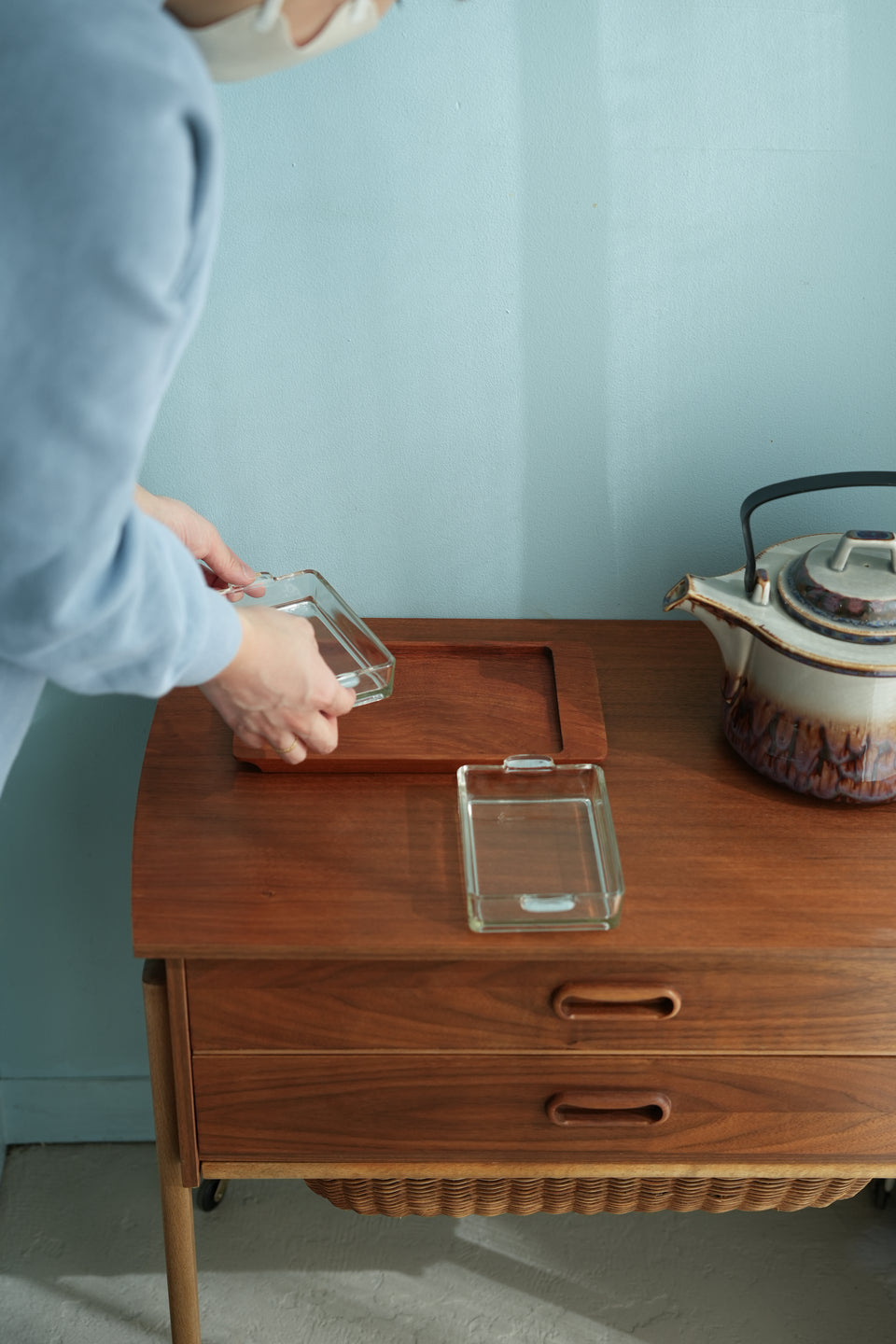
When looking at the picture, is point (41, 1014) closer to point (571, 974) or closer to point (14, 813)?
point (14, 813)

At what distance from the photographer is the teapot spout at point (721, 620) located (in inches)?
39.8

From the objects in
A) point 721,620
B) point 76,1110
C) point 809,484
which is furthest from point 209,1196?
point 809,484

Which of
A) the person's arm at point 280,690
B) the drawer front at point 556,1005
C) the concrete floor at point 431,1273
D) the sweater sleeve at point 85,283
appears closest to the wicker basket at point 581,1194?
the drawer front at point 556,1005

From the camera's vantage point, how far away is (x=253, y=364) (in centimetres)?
116

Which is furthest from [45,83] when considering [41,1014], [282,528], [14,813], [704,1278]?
[704,1278]

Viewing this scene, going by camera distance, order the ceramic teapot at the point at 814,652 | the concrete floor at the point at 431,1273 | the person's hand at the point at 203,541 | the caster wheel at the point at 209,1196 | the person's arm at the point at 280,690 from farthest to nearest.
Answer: the caster wheel at the point at 209,1196 → the concrete floor at the point at 431,1273 → the person's hand at the point at 203,541 → the ceramic teapot at the point at 814,652 → the person's arm at the point at 280,690

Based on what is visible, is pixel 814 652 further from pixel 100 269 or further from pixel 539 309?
pixel 100 269

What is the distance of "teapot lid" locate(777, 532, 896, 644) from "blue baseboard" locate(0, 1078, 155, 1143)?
1.14 metres

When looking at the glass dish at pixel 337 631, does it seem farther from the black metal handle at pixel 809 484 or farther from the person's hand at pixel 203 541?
the black metal handle at pixel 809 484

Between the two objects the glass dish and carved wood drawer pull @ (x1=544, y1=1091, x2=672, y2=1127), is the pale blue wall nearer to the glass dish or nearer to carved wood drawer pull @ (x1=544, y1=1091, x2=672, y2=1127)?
the glass dish

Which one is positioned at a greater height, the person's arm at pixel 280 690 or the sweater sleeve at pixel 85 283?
the sweater sleeve at pixel 85 283

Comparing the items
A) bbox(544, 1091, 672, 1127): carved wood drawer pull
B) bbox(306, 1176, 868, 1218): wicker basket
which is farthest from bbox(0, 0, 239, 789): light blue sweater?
bbox(306, 1176, 868, 1218): wicker basket

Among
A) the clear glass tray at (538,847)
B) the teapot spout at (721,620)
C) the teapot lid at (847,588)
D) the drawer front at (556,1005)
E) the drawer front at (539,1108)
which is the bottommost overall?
the drawer front at (539,1108)

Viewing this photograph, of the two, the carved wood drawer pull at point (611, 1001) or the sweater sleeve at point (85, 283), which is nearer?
the sweater sleeve at point (85, 283)
